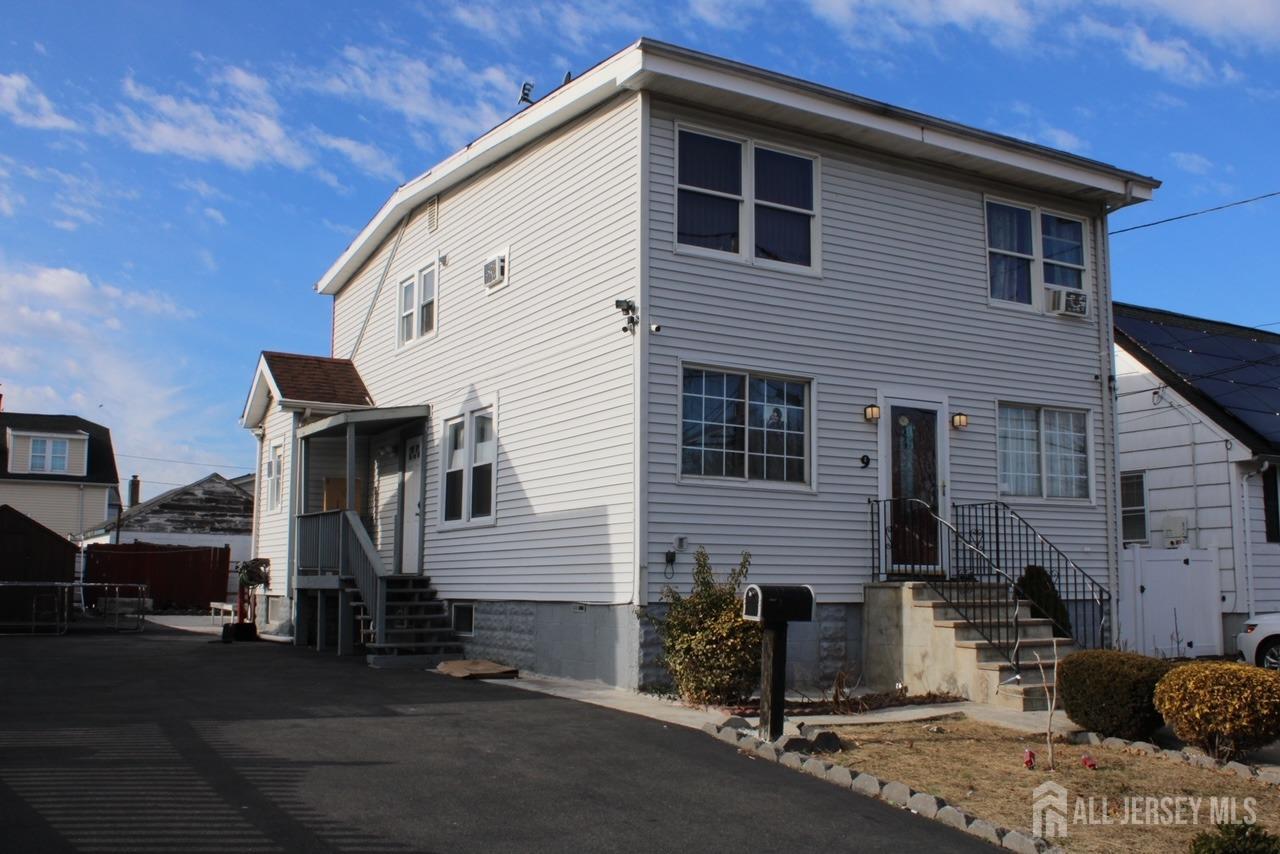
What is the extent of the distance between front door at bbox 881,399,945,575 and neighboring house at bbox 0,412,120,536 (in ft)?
120

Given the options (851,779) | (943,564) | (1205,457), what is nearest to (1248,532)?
(1205,457)

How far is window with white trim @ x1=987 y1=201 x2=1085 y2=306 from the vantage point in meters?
15.6

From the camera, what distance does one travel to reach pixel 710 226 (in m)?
13.4

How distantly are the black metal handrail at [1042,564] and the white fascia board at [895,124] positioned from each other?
4362mm

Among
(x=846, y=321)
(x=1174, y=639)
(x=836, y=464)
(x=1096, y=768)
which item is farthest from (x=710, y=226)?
(x=1174, y=639)

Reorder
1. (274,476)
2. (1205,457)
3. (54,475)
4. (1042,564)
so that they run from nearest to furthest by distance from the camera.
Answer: (1042,564)
(1205,457)
(274,476)
(54,475)

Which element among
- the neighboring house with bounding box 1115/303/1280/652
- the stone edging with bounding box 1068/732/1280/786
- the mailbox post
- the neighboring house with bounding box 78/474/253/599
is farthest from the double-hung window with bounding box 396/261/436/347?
the neighboring house with bounding box 78/474/253/599

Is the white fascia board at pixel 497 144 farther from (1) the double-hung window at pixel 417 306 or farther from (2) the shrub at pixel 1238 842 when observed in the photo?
(2) the shrub at pixel 1238 842

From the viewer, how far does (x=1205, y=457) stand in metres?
19.0

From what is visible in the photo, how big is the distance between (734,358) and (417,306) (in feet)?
23.1

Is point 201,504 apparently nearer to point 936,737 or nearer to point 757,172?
point 757,172

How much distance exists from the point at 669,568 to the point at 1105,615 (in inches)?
263

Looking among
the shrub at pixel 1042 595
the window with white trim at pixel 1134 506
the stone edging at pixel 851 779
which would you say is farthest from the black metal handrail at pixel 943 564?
the window with white trim at pixel 1134 506

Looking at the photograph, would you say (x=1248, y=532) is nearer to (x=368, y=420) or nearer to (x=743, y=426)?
(x=743, y=426)
